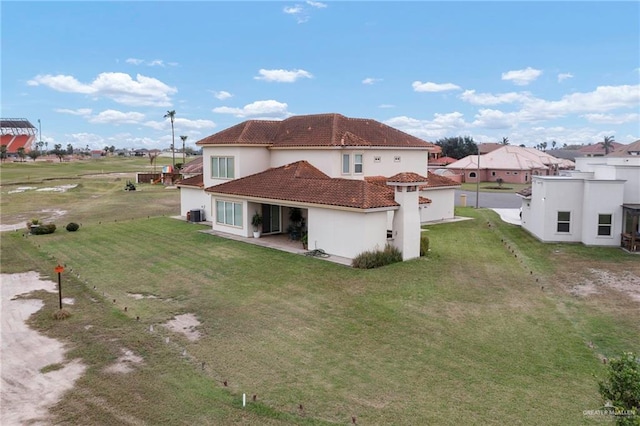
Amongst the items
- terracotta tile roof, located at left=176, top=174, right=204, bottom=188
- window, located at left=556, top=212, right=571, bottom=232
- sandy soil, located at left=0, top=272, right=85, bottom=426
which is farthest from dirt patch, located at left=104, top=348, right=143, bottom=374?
terracotta tile roof, located at left=176, top=174, right=204, bottom=188

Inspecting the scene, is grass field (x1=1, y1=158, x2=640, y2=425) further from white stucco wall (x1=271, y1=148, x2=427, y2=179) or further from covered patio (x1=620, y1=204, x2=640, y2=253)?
white stucco wall (x1=271, y1=148, x2=427, y2=179)

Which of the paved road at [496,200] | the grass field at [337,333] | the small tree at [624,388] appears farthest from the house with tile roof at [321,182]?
the small tree at [624,388]

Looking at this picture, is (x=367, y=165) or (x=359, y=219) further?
(x=367, y=165)

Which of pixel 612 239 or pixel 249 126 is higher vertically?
pixel 249 126

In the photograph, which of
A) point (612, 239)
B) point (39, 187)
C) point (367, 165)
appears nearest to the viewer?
point (612, 239)

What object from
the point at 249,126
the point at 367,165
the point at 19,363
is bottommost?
the point at 19,363

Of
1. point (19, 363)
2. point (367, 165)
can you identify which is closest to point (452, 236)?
point (367, 165)

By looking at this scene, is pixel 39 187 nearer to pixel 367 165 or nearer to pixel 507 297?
pixel 367 165
